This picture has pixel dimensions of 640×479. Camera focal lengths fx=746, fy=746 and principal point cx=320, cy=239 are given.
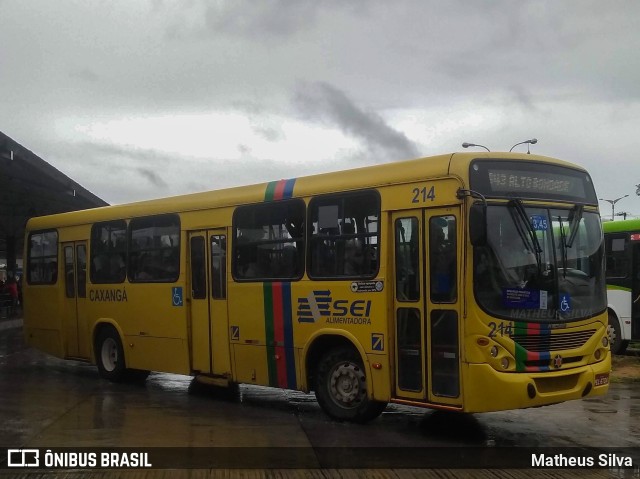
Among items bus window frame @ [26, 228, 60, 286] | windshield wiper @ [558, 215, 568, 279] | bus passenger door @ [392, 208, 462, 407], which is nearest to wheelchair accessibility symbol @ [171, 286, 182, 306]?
bus window frame @ [26, 228, 60, 286]

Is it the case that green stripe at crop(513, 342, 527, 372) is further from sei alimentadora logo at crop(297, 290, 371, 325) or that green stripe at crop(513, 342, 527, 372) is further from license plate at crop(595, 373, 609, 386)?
sei alimentadora logo at crop(297, 290, 371, 325)

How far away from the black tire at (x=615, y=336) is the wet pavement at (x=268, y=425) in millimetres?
3678

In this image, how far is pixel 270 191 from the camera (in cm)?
1033

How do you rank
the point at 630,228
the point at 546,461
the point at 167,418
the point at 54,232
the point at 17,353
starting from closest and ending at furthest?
the point at 546,461
the point at 167,418
the point at 54,232
the point at 630,228
the point at 17,353

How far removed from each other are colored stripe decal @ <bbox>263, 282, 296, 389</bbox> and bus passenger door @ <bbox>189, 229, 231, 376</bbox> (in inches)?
37.7

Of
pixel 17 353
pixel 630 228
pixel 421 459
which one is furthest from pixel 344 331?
pixel 17 353

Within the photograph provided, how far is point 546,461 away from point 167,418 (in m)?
4.84

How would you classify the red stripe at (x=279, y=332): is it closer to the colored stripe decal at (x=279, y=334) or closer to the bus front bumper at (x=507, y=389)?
the colored stripe decal at (x=279, y=334)

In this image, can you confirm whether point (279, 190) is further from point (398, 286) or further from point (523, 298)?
point (523, 298)

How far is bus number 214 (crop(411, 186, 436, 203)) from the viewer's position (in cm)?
829

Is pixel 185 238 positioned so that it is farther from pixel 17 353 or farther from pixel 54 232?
pixel 17 353

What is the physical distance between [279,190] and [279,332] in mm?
1925

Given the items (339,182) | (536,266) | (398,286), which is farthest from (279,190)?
(536,266)

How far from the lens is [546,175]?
28.0 feet
